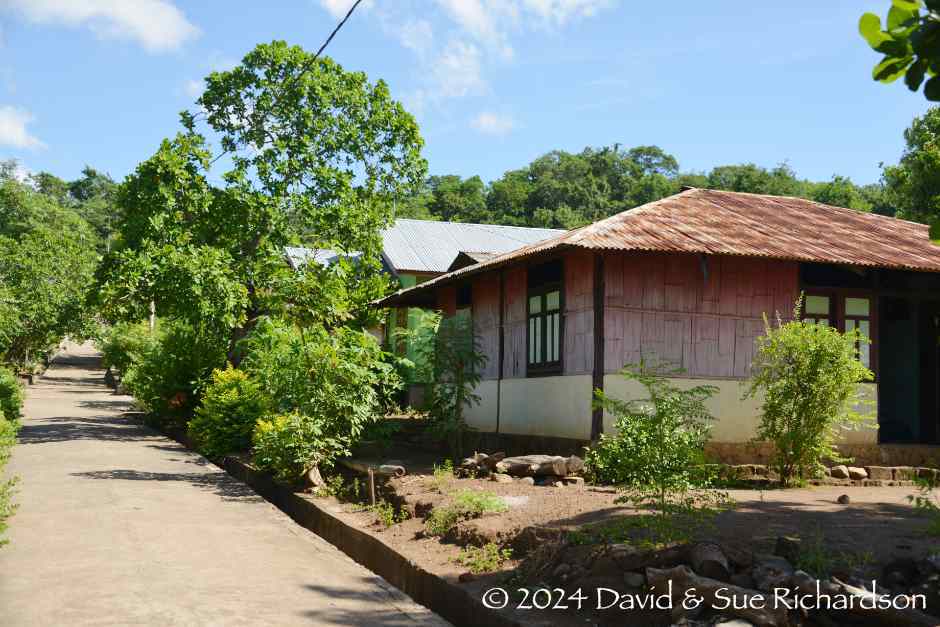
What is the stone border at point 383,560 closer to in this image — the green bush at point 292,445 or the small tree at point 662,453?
the green bush at point 292,445

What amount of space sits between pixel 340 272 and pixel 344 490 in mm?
3365

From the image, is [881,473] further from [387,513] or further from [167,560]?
[167,560]

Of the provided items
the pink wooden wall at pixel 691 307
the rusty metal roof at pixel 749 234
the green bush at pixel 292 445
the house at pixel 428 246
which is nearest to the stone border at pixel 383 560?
the green bush at pixel 292 445

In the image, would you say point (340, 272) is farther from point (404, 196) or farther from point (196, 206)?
point (404, 196)

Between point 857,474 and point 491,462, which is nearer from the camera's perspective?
point 491,462

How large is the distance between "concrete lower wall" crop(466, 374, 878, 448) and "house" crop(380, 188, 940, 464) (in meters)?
0.03

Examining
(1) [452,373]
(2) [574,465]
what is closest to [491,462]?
(2) [574,465]

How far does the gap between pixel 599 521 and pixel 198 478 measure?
9.39m

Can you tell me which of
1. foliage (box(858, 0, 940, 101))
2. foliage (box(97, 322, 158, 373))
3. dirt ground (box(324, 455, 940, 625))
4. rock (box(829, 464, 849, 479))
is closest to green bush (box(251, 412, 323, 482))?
dirt ground (box(324, 455, 940, 625))

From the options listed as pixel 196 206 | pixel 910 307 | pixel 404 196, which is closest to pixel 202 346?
pixel 196 206

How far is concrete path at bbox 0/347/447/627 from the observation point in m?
7.03

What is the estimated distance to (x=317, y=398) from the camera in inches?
520

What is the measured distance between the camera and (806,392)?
1200 cm

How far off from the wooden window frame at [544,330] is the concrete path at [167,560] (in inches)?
188
